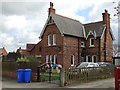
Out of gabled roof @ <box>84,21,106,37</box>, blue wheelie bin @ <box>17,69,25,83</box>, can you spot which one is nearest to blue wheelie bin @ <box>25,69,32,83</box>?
blue wheelie bin @ <box>17,69,25,83</box>

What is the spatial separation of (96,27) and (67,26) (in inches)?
213

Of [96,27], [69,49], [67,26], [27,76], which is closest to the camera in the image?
[27,76]

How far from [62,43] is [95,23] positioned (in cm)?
883

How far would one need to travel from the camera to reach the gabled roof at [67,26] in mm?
36378

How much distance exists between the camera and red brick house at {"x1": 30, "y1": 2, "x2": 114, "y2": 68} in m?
36.1

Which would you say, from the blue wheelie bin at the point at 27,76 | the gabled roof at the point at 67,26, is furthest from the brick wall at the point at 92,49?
the blue wheelie bin at the point at 27,76

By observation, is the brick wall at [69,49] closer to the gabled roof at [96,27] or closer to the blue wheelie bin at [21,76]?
the gabled roof at [96,27]

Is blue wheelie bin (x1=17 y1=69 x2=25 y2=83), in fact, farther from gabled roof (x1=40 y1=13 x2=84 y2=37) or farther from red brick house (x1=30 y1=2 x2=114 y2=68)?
gabled roof (x1=40 y1=13 x2=84 y2=37)

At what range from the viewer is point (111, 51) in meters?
40.9

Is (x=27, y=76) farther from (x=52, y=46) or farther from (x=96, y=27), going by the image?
(x=96, y=27)

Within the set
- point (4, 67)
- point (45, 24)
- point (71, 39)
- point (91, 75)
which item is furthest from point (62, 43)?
point (91, 75)

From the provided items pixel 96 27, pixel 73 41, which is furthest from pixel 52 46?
pixel 96 27

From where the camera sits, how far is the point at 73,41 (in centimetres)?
3744

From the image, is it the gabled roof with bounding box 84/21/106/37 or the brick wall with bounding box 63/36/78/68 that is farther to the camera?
the gabled roof with bounding box 84/21/106/37
